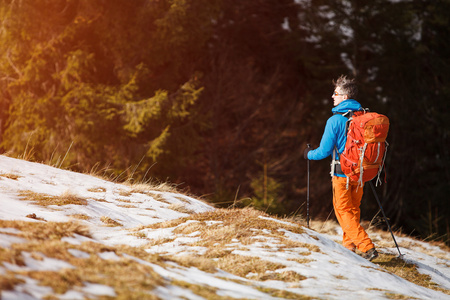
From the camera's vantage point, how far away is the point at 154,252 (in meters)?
4.75

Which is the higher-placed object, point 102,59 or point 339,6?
point 339,6

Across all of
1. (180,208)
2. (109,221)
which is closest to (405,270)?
(180,208)

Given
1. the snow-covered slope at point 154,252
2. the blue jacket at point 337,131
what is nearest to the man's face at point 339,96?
the blue jacket at point 337,131

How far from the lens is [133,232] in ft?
17.8

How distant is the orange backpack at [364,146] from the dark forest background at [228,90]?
7.53 metres

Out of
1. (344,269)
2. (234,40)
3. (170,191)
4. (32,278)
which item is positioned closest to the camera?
(32,278)

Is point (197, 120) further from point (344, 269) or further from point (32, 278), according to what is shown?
point (32, 278)

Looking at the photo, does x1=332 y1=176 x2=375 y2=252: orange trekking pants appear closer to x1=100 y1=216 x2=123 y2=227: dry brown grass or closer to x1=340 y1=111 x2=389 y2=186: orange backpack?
x1=340 y1=111 x2=389 y2=186: orange backpack

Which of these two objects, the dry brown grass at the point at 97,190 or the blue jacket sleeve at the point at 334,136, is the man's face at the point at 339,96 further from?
the dry brown grass at the point at 97,190

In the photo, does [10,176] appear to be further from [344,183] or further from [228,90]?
[228,90]

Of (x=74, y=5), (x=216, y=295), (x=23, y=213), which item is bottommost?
(x=23, y=213)

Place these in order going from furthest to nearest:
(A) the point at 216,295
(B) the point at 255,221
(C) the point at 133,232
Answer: (B) the point at 255,221 < (C) the point at 133,232 < (A) the point at 216,295

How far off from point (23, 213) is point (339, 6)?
20.6 metres

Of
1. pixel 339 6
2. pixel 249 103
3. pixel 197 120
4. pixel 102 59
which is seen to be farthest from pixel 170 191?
pixel 339 6
